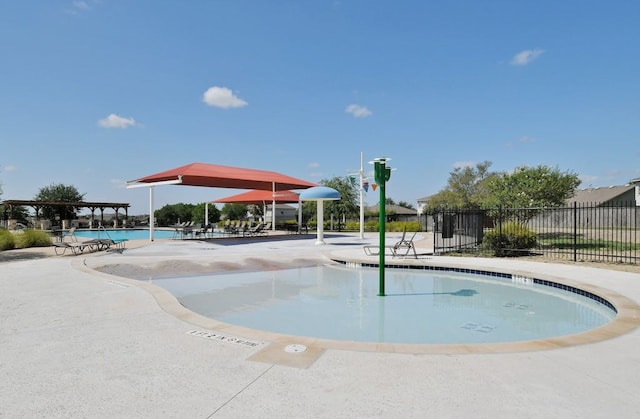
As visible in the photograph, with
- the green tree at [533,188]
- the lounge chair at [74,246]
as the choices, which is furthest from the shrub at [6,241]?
the green tree at [533,188]

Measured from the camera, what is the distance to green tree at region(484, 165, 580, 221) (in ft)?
54.6

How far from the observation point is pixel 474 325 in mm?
5496

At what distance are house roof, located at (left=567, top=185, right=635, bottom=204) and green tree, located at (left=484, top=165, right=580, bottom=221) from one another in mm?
30630

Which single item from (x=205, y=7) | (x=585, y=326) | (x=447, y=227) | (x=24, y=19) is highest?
(x=205, y=7)

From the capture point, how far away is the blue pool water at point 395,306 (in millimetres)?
5207

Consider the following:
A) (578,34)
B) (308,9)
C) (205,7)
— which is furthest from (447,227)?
(205,7)

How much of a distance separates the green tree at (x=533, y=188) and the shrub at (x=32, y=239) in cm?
2009

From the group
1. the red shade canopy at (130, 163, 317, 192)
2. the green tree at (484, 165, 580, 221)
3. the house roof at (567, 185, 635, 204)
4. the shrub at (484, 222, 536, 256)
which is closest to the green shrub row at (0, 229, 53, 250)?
the red shade canopy at (130, 163, 317, 192)

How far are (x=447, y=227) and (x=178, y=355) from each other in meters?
11.8

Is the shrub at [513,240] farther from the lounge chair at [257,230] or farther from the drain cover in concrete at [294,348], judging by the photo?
the lounge chair at [257,230]

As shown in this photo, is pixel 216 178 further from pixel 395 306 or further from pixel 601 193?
pixel 601 193

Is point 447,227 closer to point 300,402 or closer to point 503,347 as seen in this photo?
point 503,347

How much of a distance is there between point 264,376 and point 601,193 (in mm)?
55365

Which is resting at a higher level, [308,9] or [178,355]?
[308,9]
